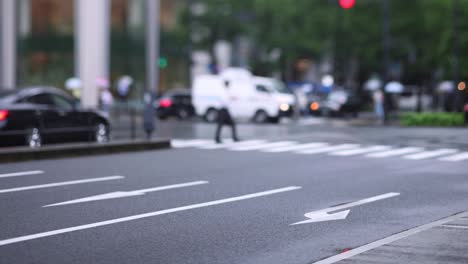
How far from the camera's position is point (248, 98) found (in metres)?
42.3

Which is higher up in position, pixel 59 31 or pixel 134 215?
pixel 59 31

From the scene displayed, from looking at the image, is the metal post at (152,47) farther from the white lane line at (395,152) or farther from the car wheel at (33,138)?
the car wheel at (33,138)

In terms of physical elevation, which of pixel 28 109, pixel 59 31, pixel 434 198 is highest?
pixel 59 31

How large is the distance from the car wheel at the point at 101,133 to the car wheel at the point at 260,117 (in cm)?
1819

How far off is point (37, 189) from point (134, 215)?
3.26 m

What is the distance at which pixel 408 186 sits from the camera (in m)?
15.2

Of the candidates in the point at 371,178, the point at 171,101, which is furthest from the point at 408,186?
the point at 171,101

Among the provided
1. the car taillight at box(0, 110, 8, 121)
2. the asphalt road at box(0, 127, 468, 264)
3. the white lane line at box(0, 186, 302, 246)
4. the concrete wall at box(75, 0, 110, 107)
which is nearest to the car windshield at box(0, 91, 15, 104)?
the car taillight at box(0, 110, 8, 121)

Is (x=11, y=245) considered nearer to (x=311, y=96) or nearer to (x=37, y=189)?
(x=37, y=189)

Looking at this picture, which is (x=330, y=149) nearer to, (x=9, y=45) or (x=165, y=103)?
(x=165, y=103)

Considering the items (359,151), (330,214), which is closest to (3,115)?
(359,151)

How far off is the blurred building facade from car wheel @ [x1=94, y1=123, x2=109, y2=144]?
33.5 m

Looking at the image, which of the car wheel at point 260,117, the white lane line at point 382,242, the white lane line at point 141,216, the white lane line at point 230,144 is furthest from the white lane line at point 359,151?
the car wheel at point 260,117

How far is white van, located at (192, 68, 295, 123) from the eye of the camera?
1649 inches
